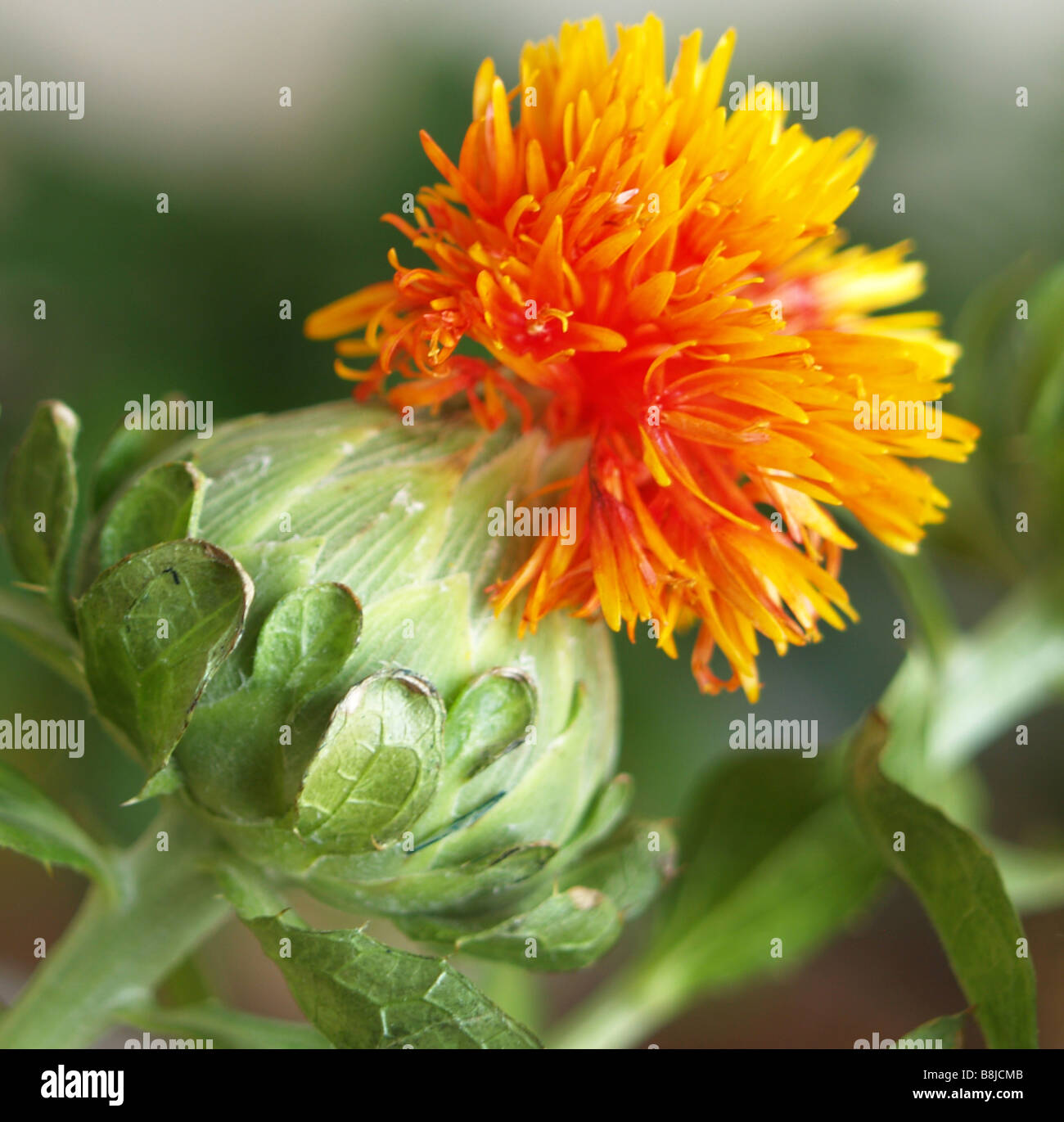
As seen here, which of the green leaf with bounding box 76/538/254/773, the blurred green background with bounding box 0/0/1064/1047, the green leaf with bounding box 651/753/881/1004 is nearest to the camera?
the green leaf with bounding box 76/538/254/773

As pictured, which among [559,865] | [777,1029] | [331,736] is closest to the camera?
[331,736]

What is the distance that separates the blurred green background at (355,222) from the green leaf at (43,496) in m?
0.45

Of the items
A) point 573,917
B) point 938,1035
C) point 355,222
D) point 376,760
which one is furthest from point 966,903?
point 355,222

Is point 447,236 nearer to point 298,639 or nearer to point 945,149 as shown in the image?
point 298,639

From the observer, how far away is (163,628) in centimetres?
41

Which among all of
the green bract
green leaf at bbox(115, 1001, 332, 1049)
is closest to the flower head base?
the green bract

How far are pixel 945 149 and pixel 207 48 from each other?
0.84m

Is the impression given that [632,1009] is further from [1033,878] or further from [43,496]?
[43,496]

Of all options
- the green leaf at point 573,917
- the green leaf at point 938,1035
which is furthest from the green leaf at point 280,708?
the green leaf at point 938,1035

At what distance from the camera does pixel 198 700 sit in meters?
0.41

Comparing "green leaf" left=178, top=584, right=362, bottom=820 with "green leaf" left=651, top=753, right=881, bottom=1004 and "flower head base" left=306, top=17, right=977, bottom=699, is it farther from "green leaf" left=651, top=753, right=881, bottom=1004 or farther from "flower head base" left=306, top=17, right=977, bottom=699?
"green leaf" left=651, top=753, right=881, bottom=1004

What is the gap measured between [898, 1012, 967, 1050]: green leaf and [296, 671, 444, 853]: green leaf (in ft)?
0.80

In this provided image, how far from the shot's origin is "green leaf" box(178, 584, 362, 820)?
16.4 inches
